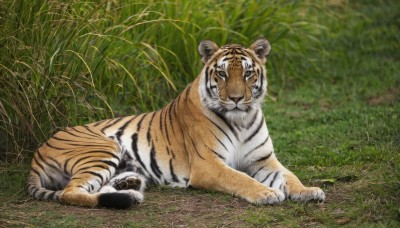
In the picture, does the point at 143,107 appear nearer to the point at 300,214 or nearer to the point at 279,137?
the point at 279,137

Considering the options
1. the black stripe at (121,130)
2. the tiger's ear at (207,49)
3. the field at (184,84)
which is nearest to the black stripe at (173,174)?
the field at (184,84)

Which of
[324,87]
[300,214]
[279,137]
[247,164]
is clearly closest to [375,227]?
[300,214]

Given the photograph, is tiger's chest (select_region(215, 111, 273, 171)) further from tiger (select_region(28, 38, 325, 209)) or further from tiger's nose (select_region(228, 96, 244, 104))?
tiger's nose (select_region(228, 96, 244, 104))

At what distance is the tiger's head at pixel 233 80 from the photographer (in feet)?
19.2

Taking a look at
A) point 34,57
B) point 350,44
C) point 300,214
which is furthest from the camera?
point 350,44

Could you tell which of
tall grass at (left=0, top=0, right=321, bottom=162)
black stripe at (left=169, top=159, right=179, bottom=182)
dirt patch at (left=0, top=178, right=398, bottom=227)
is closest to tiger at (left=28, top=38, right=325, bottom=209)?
black stripe at (left=169, top=159, right=179, bottom=182)

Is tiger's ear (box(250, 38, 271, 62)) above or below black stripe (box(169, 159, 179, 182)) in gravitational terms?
above

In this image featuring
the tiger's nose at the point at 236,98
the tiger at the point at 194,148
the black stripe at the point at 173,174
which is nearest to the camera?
the tiger at the point at 194,148

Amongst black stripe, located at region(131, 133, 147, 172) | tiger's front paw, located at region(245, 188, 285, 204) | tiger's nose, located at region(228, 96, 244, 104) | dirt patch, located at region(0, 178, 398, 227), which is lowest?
dirt patch, located at region(0, 178, 398, 227)

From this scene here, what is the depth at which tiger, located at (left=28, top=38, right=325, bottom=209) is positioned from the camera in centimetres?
570

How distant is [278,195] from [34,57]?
238 cm

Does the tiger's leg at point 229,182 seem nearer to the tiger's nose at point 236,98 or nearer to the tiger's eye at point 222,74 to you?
the tiger's nose at point 236,98

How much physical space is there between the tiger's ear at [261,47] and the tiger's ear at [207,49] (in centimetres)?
30

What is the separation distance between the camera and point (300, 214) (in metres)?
5.16
